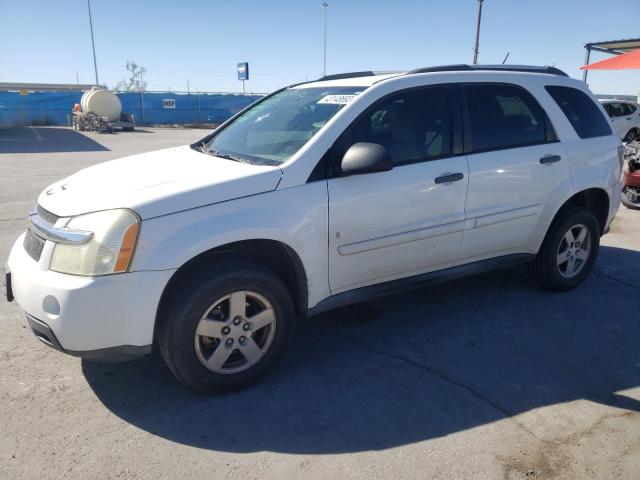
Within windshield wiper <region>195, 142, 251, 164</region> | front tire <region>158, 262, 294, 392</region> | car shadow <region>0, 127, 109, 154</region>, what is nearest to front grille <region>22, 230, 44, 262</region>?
front tire <region>158, 262, 294, 392</region>

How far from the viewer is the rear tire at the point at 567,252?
4473 mm

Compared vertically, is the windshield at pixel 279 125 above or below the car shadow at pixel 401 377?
above

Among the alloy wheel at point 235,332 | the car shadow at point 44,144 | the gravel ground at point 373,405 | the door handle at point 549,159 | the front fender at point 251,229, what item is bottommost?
the car shadow at point 44,144

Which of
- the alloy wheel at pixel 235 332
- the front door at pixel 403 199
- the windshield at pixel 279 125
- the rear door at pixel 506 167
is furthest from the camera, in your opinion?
the rear door at pixel 506 167

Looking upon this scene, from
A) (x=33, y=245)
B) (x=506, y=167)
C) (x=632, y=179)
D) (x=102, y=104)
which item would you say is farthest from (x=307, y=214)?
(x=102, y=104)

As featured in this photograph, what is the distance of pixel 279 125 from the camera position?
3809 millimetres

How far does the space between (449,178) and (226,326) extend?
1.82 metres

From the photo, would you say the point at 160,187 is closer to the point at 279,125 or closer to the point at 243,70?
the point at 279,125

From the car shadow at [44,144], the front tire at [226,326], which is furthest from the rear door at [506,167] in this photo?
the car shadow at [44,144]

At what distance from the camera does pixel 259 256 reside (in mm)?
3363

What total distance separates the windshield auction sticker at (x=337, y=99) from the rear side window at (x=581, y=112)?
192 cm

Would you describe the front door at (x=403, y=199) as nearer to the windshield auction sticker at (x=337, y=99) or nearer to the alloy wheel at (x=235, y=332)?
the windshield auction sticker at (x=337, y=99)

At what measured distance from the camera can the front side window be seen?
11.5 feet

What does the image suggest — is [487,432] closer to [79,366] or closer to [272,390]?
[272,390]
